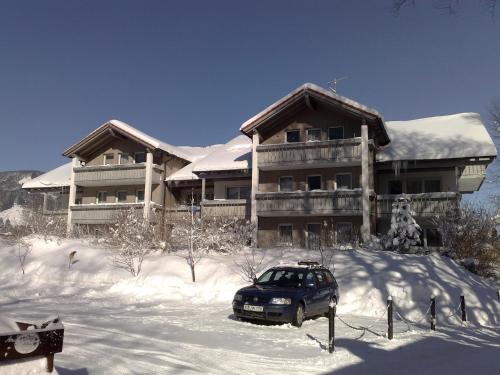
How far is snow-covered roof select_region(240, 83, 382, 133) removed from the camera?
84.6 ft

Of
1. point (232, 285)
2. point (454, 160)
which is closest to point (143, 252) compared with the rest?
point (232, 285)

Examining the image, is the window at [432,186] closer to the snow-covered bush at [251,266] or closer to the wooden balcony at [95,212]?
the snow-covered bush at [251,266]

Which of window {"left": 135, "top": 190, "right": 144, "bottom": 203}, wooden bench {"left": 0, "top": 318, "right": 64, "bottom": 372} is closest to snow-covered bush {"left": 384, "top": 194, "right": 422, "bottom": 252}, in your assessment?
window {"left": 135, "top": 190, "right": 144, "bottom": 203}

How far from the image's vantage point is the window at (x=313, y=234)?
26491 millimetres

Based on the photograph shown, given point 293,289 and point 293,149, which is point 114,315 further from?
point 293,149

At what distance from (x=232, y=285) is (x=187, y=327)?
22.6 feet

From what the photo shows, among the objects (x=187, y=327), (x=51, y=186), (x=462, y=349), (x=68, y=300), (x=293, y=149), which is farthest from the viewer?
(x=51, y=186)

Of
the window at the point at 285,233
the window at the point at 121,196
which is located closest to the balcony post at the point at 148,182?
the window at the point at 121,196

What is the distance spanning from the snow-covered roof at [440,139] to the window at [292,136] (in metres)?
5.01

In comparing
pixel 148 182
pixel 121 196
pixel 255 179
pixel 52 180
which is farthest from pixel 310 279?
pixel 52 180

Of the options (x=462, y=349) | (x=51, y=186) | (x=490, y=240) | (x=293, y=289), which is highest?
(x=51, y=186)

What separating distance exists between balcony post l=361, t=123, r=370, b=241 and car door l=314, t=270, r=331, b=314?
36.4ft

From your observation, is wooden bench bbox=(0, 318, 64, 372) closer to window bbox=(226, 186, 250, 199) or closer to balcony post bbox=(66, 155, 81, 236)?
window bbox=(226, 186, 250, 199)

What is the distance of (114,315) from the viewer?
12.5 meters
